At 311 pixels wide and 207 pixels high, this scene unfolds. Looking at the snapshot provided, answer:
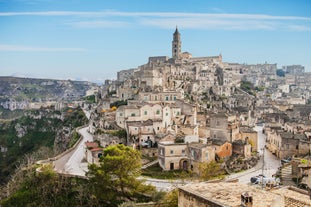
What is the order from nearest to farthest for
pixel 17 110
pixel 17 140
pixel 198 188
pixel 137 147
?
pixel 198 188
pixel 137 147
pixel 17 140
pixel 17 110

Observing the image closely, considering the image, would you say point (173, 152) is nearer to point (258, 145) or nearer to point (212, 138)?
point (212, 138)

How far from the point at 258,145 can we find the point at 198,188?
123 ft

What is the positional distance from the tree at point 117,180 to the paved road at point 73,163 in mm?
7141

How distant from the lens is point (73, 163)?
45250 millimetres

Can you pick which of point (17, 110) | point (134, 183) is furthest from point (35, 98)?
point (134, 183)

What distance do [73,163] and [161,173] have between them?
39.2 feet

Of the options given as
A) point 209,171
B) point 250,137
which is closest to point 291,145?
point 250,137

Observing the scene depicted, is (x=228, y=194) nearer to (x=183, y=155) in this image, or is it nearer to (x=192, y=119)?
(x=183, y=155)

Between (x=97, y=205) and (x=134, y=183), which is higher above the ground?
(x=134, y=183)

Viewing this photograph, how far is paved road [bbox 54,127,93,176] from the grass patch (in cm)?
727

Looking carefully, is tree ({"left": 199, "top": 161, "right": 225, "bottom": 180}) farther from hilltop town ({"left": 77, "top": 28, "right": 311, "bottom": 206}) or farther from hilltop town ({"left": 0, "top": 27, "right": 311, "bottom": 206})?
hilltop town ({"left": 77, "top": 28, "right": 311, "bottom": 206})

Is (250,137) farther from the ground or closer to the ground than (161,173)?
farther from the ground

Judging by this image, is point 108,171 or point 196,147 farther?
point 196,147

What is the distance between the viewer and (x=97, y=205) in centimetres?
3462
